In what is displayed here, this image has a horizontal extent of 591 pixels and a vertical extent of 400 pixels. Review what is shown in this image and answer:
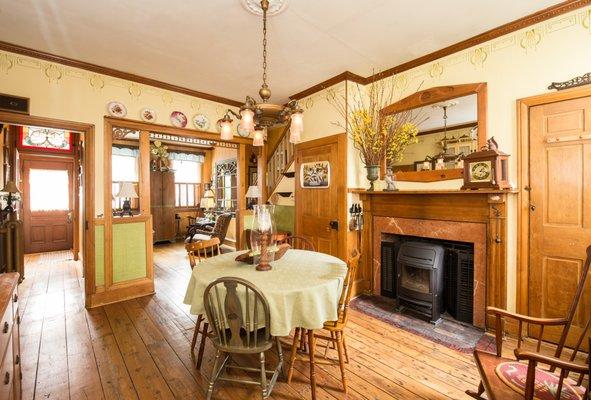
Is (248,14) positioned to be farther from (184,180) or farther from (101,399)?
(184,180)

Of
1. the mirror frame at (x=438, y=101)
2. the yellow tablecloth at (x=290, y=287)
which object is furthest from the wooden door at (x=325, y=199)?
the yellow tablecloth at (x=290, y=287)

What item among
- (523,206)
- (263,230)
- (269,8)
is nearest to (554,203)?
(523,206)

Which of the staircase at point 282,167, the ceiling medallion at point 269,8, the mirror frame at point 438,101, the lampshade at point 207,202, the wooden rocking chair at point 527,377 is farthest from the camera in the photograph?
the lampshade at point 207,202

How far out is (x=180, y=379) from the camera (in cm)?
208

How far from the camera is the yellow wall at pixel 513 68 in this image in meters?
2.30

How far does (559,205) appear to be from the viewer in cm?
238

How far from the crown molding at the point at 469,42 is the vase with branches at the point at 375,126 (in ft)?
0.43

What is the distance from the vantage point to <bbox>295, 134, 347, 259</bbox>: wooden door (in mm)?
3609

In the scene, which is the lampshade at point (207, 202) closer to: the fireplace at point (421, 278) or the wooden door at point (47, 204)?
the wooden door at point (47, 204)

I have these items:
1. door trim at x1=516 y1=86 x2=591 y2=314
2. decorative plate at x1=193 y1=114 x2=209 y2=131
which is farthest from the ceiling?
door trim at x1=516 y1=86 x2=591 y2=314

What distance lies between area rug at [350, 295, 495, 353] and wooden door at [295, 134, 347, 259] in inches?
27.0

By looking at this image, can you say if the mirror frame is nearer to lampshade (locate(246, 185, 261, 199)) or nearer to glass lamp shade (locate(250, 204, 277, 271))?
glass lamp shade (locate(250, 204, 277, 271))

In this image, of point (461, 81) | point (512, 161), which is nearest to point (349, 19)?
point (461, 81)

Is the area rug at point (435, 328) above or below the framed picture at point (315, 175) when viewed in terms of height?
below
